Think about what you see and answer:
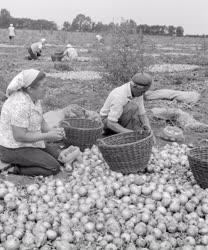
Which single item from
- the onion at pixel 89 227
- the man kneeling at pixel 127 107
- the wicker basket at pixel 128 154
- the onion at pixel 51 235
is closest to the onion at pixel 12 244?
the onion at pixel 51 235

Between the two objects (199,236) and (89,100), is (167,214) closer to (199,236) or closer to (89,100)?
(199,236)

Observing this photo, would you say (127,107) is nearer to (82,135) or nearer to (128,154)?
(82,135)

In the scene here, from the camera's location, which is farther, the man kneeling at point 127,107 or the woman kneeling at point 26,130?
the man kneeling at point 127,107

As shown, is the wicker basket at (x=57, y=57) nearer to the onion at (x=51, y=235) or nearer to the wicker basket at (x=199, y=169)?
the wicker basket at (x=199, y=169)

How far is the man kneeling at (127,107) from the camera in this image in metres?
5.04

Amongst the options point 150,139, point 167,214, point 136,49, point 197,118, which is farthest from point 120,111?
point 136,49

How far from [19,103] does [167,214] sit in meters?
1.84

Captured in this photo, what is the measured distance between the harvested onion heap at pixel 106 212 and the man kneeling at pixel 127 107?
824mm

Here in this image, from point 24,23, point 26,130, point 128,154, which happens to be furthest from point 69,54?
point 24,23

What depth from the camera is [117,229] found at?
134 inches

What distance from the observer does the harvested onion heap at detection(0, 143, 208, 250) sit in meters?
3.29

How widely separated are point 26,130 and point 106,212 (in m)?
1.32

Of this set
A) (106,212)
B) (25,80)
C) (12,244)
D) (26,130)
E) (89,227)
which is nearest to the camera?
(12,244)

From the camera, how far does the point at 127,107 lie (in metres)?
5.45
